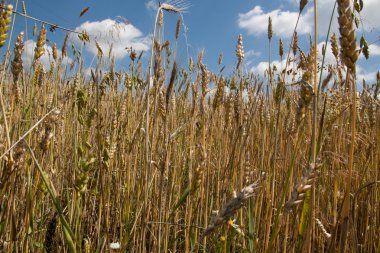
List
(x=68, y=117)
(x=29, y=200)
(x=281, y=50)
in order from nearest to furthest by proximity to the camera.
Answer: (x=29, y=200), (x=281, y=50), (x=68, y=117)

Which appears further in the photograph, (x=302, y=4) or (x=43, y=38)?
(x=43, y=38)

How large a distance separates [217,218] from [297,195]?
0.44ft

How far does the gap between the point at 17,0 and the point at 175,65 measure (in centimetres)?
74

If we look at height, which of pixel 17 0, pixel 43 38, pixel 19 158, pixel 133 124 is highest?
pixel 17 0

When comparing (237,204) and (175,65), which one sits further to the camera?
(175,65)

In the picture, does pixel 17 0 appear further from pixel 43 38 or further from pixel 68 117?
pixel 68 117

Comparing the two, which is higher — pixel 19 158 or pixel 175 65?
pixel 175 65

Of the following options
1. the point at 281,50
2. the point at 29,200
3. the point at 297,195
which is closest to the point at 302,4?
the point at 297,195

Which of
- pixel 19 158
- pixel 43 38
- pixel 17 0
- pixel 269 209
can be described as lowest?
pixel 269 209

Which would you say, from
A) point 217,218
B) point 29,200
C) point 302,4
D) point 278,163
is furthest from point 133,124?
point 217,218

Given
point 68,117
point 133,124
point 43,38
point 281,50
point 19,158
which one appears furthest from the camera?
point 68,117

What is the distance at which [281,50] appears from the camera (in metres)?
1.60

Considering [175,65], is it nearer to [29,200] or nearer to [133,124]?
[29,200]

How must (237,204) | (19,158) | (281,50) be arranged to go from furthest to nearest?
(281,50), (19,158), (237,204)
